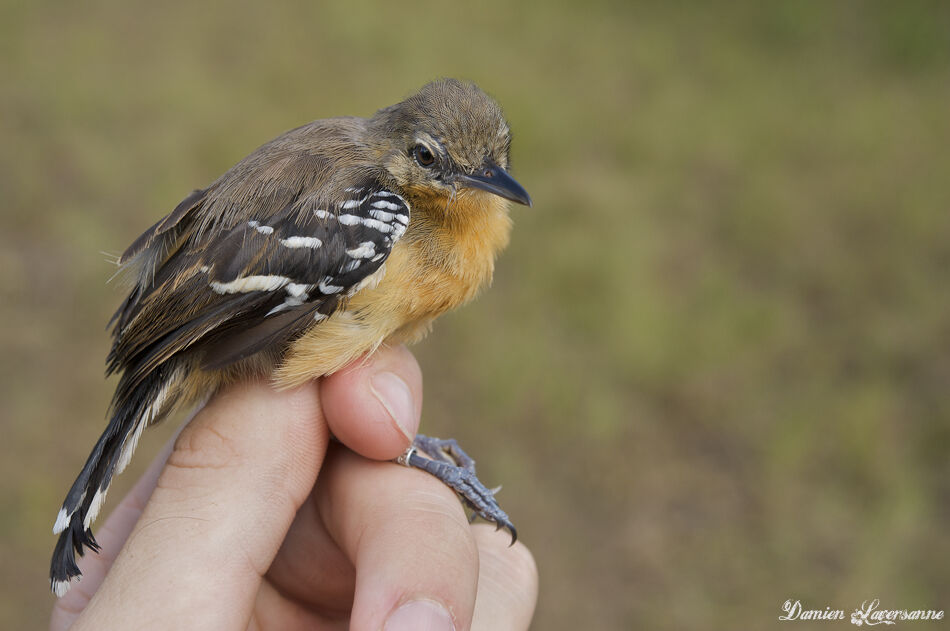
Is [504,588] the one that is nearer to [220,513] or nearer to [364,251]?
[220,513]

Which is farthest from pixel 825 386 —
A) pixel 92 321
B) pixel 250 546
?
pixel 92 321

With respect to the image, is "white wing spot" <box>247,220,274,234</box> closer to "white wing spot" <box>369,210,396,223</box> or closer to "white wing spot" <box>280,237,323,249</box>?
"white wing spot" <box>280,237,323,249</box>

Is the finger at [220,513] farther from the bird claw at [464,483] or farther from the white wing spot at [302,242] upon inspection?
the white wing spot at [302,242]

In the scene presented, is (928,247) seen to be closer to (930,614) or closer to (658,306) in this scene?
(658,306)

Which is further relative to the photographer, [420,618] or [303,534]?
[303,534]

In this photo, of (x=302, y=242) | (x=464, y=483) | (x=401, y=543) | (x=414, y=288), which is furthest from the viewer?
(x=464, y=483)

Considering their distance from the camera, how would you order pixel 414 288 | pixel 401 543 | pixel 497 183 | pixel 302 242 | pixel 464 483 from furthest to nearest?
pixel 497 183 → pixel 464 483 → pixel 414 288 → pixel 302 242 → pixel 401 543

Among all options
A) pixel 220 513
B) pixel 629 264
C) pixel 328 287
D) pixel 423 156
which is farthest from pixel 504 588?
pixel 629 264

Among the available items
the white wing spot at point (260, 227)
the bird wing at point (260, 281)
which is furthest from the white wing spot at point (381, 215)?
the white wing spot at point (260, 227)
